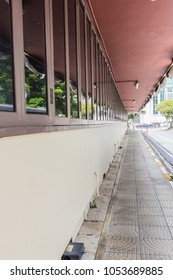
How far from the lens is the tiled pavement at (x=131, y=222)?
259 centimetres

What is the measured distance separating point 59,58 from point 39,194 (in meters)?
1.41

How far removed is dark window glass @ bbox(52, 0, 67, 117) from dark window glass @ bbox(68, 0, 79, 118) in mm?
337

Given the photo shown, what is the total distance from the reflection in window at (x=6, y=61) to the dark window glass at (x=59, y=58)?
0.84 meters

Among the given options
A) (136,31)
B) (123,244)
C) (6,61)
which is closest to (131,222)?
(123,244)

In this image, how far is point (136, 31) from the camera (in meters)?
5.12

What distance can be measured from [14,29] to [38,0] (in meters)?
0.79

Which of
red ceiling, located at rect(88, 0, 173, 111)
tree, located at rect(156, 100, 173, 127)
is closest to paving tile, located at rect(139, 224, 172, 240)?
red ceiling, located at rect(88, 0, 173, 111)

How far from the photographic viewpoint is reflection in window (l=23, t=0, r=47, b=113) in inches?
69.7

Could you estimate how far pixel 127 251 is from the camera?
259 cm

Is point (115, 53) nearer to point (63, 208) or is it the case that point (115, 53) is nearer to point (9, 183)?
point (63, 208)

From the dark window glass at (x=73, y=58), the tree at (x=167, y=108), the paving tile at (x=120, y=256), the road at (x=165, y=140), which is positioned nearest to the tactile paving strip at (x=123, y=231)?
the paving tile at (x=120, y=256)

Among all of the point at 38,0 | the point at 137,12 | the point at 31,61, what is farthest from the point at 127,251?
the point at 137,12

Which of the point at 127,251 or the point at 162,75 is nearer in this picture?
the point at 127,251

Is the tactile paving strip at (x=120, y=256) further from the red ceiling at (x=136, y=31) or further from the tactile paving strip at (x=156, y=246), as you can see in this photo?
the red ceiling at (x=136, y=31)
